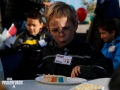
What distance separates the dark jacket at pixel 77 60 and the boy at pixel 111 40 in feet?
5.70

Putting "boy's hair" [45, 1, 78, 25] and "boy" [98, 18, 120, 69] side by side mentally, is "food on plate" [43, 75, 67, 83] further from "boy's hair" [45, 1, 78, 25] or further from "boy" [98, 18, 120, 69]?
"boy" [98, 18, 120, 69]

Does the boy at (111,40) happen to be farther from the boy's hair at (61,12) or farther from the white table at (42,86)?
the white table at (42,86)

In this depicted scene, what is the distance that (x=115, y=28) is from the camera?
4.18 m

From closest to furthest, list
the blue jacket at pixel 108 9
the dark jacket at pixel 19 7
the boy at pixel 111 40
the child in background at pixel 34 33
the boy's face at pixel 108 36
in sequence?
the boy at pixel 111 40 → the boy's face at pixel 108 36 → the child in background at pixel 34 33 → the dark jacket at pixel 19 7 → the blue jacket at pixel 108 9

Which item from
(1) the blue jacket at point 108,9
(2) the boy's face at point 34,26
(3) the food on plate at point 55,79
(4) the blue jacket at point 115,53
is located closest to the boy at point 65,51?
(3) the food on plate at point 55,79

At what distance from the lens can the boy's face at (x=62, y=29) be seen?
1839 mm

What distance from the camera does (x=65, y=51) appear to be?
191 centimetres

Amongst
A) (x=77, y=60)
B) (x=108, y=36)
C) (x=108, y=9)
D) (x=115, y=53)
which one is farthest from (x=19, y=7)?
(x=77, y=60)

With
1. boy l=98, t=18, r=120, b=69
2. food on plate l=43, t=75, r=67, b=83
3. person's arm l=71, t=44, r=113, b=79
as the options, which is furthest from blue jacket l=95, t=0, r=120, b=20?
food on plate l=43, t=75, r=67, b=83

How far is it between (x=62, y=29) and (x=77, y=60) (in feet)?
0.71

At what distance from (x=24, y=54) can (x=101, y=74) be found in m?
0.67

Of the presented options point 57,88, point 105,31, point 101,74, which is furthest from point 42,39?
point 57,88

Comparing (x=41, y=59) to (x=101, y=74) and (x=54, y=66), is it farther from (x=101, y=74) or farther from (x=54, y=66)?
(x=101, y=74)

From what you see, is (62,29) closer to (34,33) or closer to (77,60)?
(77,60)
